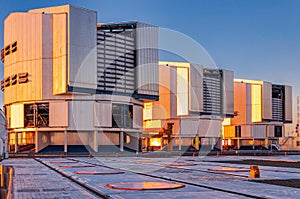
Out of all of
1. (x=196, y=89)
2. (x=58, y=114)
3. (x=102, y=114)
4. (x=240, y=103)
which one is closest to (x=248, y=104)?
(x=240, y=103)

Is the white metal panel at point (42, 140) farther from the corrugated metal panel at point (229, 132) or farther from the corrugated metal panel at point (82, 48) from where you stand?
the corrugated metal panel at point (229, 132)

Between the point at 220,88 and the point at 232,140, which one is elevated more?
the point at 220,88

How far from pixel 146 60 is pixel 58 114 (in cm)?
2108

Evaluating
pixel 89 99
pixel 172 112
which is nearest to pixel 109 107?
pixel 89 99

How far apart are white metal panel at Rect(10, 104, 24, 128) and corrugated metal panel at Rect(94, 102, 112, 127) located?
13913 mm

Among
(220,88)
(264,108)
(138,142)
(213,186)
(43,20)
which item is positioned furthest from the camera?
(264,108)

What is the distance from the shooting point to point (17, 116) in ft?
286

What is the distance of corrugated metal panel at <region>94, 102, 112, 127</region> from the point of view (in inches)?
3349

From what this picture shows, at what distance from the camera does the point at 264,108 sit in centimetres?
13575

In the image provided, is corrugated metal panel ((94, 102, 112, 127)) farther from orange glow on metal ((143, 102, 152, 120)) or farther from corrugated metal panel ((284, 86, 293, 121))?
corrugated metal panel ((284, 86, 293, 121))

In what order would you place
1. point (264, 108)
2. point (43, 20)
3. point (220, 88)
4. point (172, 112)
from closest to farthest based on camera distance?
point (43, 20) < point (172, 112) < point (220, 88) < point (264, 108)

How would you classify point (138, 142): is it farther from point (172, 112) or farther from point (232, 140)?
point (232, 140)

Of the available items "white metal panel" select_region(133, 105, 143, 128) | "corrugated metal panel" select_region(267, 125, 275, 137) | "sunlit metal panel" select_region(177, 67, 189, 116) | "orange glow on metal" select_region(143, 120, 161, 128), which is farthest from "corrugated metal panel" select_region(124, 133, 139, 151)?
"corrugated metal panel" select_region(267, 125, 275, 137)

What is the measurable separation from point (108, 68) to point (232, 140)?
64.6 m
